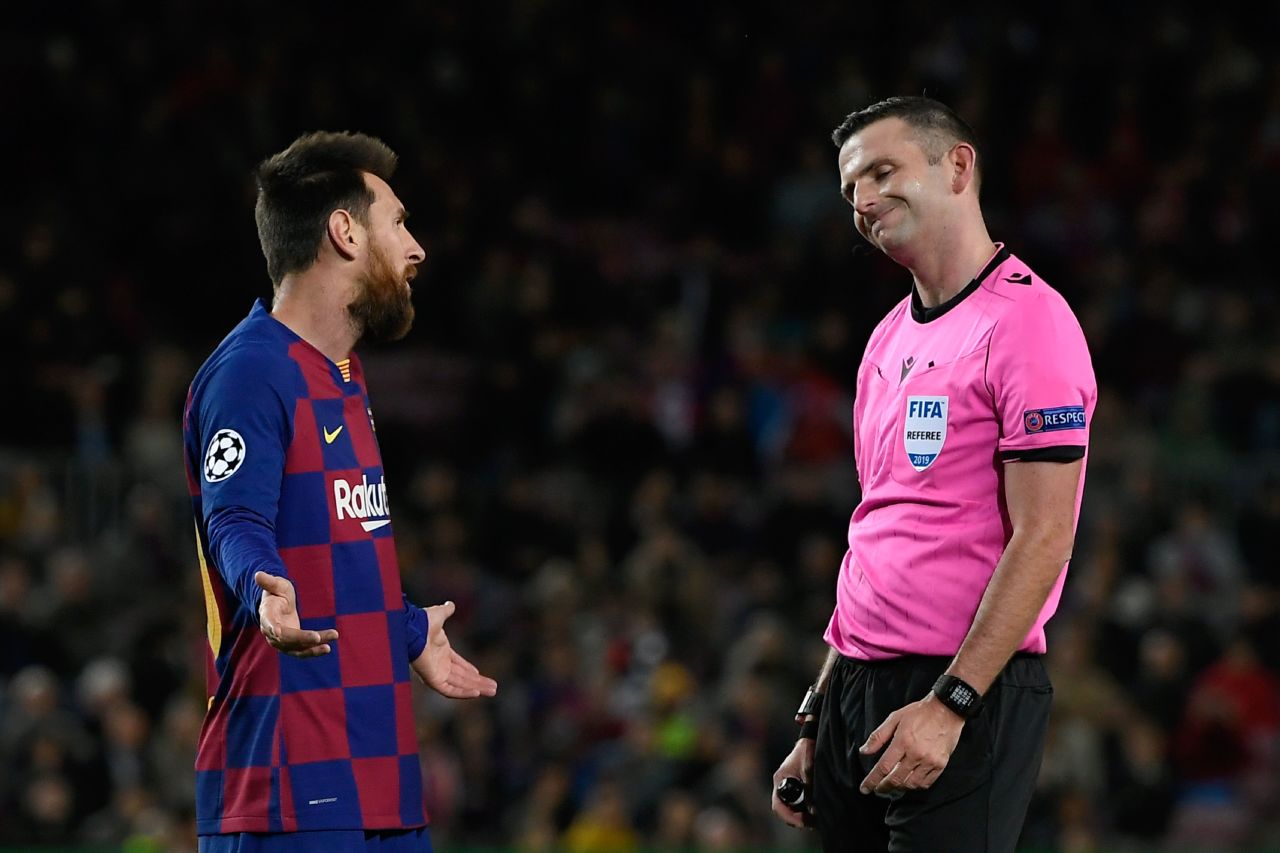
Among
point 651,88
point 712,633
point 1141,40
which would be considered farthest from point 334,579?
point 1141,40

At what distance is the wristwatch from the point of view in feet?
12.1

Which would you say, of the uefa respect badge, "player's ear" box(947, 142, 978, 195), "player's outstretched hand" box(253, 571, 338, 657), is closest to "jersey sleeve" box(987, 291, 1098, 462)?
the uefa respect badge

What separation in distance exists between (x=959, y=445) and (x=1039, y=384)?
23 cm

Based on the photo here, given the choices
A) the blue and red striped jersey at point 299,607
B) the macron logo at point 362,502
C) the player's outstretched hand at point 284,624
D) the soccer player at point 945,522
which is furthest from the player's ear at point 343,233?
the soccer player at point 945,522

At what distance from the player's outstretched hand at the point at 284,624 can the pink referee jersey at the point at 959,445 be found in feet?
4.04

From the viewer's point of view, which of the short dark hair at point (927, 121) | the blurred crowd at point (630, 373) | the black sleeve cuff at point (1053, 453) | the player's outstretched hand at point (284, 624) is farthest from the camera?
the blurred crowd at point (630, 373)

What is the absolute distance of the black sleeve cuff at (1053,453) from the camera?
3.68m

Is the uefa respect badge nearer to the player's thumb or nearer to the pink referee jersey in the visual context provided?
the pink referee jersey

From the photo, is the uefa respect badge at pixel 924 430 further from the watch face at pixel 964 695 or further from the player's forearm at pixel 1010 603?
the watch face at pixel 964 695

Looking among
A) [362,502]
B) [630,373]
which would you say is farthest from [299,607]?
[630,373]

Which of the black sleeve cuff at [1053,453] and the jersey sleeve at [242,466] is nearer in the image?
the jersey sleeve at [242,466]

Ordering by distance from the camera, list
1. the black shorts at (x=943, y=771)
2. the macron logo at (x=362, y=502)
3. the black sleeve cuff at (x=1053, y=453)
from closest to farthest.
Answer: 1. the black sleeve cuff at (x=1053, y=453)
2. the black shorts at (x=943, y=771)
3. the macron logo at (x=362, y=502)

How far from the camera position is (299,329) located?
4031mm

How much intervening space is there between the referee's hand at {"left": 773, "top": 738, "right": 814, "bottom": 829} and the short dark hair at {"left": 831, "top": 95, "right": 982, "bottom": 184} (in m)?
1.35
